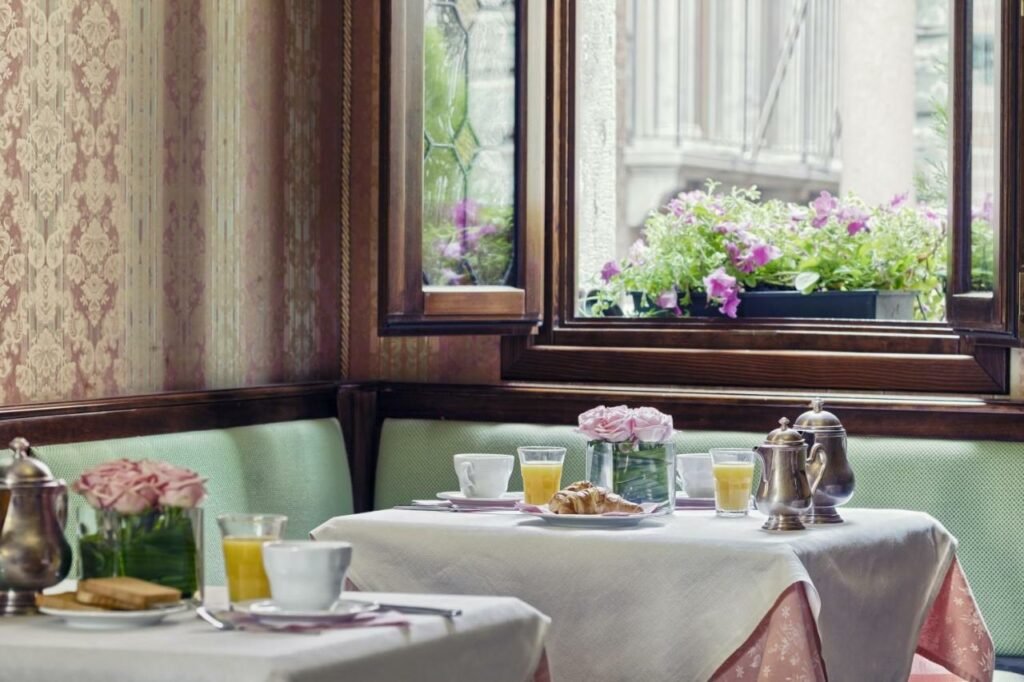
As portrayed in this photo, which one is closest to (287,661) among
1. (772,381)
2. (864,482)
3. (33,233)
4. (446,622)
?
(446,622)

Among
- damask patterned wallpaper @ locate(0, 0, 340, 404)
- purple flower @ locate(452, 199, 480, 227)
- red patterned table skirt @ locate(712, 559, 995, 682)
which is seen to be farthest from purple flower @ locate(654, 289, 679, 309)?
red patterned table skirt @ locate(712, 559, 995, 682)

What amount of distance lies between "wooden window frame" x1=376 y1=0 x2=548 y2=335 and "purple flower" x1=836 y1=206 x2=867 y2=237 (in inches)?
37.8

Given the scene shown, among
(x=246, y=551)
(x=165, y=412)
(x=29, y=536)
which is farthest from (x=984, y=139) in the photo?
(x=29, y=536)

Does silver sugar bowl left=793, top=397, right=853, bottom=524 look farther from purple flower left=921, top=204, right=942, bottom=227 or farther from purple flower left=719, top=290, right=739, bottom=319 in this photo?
purple flower left=921, top=204, right=942, bottom=227

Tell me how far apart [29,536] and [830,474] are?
1488 mm

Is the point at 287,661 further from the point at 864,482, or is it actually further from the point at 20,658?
the point at 864,482

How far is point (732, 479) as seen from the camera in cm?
320

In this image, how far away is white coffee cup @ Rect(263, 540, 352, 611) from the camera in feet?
6.93

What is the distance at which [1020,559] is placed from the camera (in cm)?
405

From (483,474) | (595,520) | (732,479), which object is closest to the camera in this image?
(595,520)

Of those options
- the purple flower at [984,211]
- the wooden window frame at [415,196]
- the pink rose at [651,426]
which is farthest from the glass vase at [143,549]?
the purple flower at [984,211]

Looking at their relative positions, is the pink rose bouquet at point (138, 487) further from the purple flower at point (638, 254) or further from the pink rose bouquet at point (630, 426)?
the purple flower at point (638, 254)

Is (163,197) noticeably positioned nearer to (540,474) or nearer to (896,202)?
(540,474)

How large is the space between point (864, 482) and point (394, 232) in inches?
49.7
